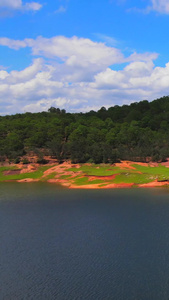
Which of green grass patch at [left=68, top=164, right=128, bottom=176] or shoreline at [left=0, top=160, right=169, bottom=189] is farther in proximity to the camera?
green grass patch at [left=68, top=164, right=128, bottom=176]


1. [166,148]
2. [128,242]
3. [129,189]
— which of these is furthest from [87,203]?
[166,148]

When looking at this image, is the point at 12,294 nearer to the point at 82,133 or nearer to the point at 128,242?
the point at 128,242

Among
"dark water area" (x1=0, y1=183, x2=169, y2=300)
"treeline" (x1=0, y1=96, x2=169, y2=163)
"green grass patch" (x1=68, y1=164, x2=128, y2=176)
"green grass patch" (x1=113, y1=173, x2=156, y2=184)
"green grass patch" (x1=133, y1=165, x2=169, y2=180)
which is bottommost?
"dark water area" (x1=0, y1=183, x2=169, y2=300)

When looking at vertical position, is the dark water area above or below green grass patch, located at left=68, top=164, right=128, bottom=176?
below

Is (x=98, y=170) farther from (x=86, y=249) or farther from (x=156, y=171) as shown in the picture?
(x=86, y=249)

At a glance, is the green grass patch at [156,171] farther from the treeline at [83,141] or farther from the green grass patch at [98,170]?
the treeline at [83,141]

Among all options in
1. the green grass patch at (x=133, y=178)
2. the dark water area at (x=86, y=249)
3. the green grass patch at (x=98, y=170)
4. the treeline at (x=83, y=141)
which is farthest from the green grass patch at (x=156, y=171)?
the dark water area at (x=86, y=249)

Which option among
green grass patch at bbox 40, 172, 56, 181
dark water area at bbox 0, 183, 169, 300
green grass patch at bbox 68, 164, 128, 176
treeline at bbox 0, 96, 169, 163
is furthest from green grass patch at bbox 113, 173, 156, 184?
green grass patch at bbox 40, 172, 56, 181

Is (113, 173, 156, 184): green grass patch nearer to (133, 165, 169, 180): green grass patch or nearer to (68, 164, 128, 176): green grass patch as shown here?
(133, 165, 169, 180): green grass patch
